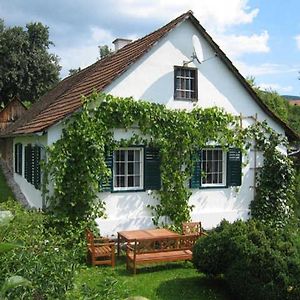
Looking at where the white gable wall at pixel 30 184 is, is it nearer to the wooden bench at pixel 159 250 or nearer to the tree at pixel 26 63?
the wooden bench at pixel 159 250

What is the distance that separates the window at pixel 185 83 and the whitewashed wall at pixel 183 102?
0.15 metres

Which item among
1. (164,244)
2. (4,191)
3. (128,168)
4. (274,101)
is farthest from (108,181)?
(274,101)

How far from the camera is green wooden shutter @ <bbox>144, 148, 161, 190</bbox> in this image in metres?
12.4

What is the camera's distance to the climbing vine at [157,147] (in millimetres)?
11297

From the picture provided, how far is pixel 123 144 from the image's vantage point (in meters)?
11.9

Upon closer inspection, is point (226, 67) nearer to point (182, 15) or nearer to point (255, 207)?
point (182, 15)

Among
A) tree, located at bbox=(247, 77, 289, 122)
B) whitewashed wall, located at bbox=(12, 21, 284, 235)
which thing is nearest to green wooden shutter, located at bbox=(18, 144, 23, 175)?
whitewashed wall, located at bbox=(12, 21, 284, 235)

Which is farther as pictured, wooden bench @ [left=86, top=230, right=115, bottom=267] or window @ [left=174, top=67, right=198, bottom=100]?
window @ [left=174, top=67, right=198, bottom=100]

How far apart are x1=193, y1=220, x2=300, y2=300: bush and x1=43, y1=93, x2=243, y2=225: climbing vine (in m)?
3.62

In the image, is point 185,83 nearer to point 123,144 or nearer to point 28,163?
point 123,144

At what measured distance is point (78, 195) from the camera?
37.2ft

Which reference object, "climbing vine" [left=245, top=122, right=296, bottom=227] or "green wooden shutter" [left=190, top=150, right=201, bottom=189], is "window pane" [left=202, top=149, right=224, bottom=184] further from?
"climbing vine" [left=245, top=122, right=296, bottom=227]

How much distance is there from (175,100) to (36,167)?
4.76 m

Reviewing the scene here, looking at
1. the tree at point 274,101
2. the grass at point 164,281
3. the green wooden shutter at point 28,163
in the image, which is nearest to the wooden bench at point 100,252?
the grass at point 164,281
